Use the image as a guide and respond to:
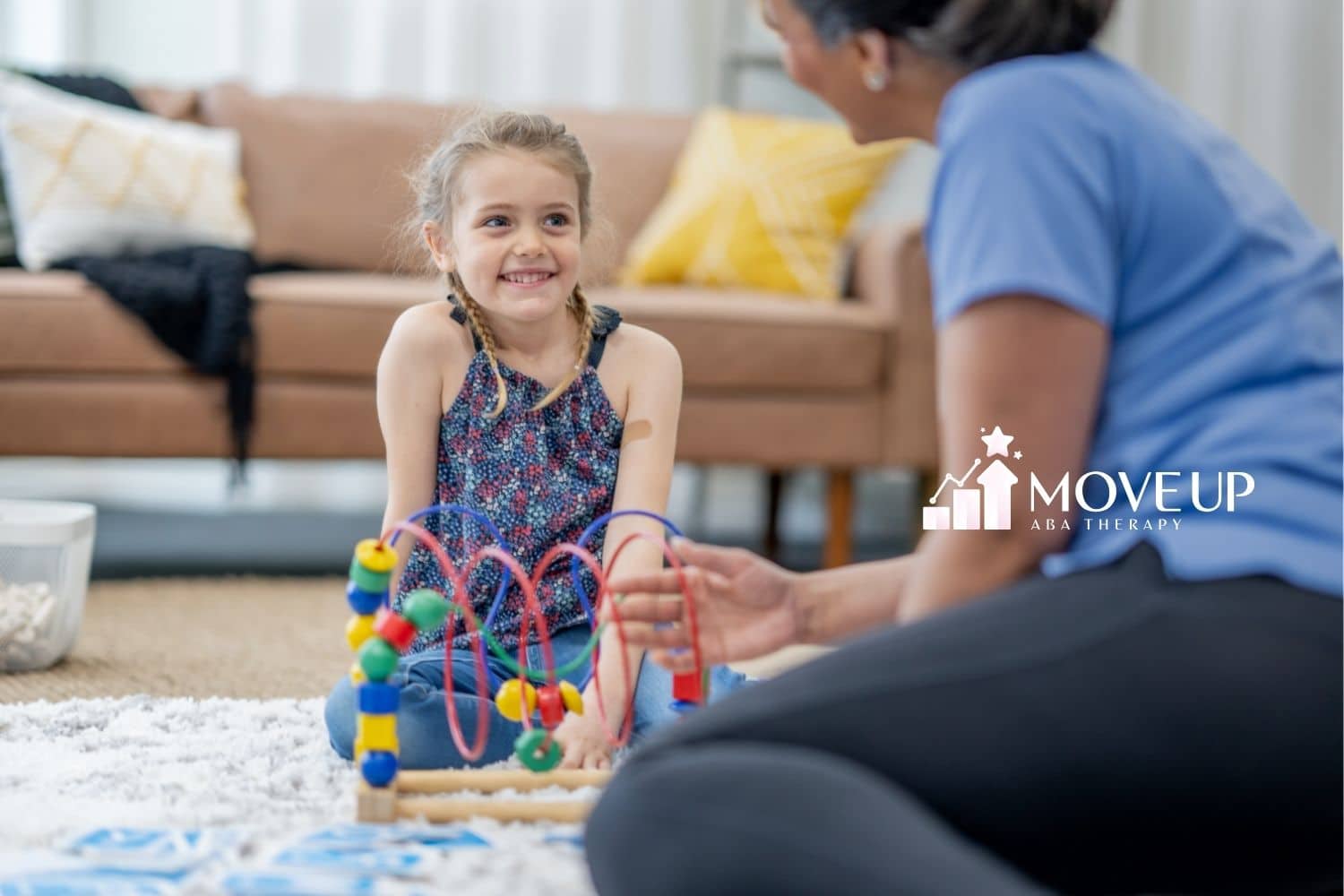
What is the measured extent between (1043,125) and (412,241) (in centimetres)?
99

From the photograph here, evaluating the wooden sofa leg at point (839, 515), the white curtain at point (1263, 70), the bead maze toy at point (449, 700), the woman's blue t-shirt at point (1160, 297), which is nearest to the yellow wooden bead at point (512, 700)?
the bead maze toy at point (449, 700)

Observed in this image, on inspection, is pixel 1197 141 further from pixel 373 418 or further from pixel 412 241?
pixel 373 418

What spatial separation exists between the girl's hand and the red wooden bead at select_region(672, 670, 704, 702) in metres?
0.13

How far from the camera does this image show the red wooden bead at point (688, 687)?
48.1 inches

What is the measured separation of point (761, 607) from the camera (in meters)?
1.08

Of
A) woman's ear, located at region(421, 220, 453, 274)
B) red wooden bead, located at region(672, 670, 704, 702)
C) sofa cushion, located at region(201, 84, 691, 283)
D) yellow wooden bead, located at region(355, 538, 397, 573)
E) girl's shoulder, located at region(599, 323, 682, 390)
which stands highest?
sofa cushion, located at region(201, 84, 691, 283)

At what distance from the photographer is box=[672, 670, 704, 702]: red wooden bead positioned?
1221 millimetres

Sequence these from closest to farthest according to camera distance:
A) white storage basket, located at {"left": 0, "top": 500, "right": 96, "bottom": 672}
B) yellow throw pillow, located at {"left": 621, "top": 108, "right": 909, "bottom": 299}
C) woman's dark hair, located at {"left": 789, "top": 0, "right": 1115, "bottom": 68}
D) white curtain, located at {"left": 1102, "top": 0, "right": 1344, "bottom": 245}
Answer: woman's dark hair, located at {"left": 789, "top": 0, "right": 1115, "bottom": 68}
white storage basket, located at {"left": 0, "top": 500, "right": 96, "bottom": 672}
yellow throw pillow, located at {"left": 621, "top": 108, "right": 909, "bottom": 299}
white curtain, located at {"left": 1102, "top": 0, "right": 1344, "bottom": 245}

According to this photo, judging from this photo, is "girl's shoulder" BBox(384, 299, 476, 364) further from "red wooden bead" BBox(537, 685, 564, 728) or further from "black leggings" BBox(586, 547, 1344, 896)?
"black leggings" BBox(586, 547, 1344, 896)

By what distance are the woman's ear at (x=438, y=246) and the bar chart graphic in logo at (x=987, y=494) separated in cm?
78

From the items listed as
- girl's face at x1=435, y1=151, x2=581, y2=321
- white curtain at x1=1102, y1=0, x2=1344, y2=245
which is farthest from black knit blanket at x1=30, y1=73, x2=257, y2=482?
white curtain at x1=1102, y1=0, x2=1344, y2=245

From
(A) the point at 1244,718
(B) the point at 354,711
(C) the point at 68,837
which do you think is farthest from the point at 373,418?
(A) the point at 1244,718

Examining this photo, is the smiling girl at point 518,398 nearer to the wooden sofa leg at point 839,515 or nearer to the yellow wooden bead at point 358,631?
the yellow wooden bead at point 358,631

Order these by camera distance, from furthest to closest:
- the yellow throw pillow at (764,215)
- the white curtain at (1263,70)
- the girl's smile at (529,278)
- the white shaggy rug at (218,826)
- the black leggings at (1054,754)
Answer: the white curtain at (1263,70)
the yellow throw pillow at (764,215)
the girl's smile at (529,278)
the white shaggy rug at (218,826)
the black leggings at (1054,754)
